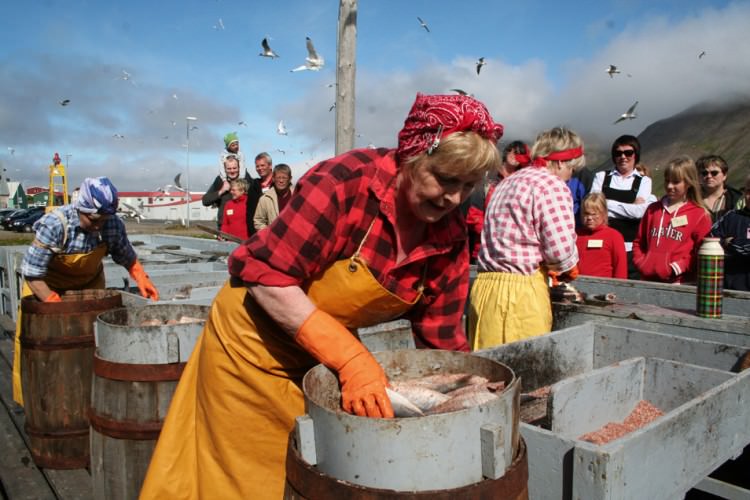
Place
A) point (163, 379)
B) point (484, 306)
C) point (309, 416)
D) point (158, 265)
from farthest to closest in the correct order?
point (158, 265) → point (484, 306) → point (163, 379) → point (309, 416)

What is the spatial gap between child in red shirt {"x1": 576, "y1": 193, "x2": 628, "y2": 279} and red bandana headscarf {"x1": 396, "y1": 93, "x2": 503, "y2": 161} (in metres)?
3.50

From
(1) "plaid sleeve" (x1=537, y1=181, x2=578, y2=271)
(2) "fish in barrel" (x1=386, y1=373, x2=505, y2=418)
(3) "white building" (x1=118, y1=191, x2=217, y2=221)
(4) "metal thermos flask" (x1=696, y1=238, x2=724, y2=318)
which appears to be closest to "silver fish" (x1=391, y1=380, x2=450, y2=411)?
(2) "fish in barrel" (x1=386, y1=373, x2=505, y2=418)

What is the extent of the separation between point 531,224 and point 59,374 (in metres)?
3.20

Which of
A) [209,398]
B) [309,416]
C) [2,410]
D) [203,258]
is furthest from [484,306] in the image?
Answer: [203,258]

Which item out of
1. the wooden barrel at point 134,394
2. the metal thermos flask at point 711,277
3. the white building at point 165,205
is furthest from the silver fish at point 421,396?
the white building at point 165,205

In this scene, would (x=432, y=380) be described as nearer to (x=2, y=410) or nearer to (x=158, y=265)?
(x=2, y=410)

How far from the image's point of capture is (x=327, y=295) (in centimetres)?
196

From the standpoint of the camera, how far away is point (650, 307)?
12.5 ft

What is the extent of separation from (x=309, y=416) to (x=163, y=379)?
5.28 feet

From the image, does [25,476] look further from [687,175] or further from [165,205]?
[165,205]

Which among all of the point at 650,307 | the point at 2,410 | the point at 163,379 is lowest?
the point at 2,410

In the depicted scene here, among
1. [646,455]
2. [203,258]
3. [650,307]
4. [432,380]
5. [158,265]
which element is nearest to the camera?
[646,455]

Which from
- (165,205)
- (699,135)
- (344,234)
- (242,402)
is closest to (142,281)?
(242,402)

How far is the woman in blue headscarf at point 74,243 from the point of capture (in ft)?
13.1
